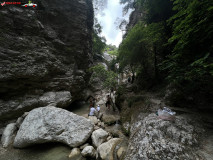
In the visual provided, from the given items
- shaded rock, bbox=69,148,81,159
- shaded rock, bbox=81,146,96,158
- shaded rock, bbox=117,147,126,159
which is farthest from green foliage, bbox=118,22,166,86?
shaded rock, bbox=69,148,81,159

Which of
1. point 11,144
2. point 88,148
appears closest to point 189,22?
point 88,148

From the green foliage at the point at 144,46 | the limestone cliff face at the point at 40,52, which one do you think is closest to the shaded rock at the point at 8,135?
the limestone cliff face at the point at 40,52

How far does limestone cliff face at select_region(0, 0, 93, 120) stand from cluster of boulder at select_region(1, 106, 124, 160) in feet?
9.78

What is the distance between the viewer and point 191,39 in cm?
276

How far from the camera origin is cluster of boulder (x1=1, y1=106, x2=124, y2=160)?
153 inches

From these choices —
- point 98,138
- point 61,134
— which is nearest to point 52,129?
point 61,134

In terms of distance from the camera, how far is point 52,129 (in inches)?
171

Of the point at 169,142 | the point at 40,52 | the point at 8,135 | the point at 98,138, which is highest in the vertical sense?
the point at 40,52

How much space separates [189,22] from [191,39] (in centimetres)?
56

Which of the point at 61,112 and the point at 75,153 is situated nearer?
the point at 75,153

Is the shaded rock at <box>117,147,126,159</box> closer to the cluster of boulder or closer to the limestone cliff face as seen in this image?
the cluster of boulder

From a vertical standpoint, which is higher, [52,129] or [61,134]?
[52,129]

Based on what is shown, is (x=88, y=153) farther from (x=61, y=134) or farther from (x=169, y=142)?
(x=169, y=142)

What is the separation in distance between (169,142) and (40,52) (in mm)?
10392
